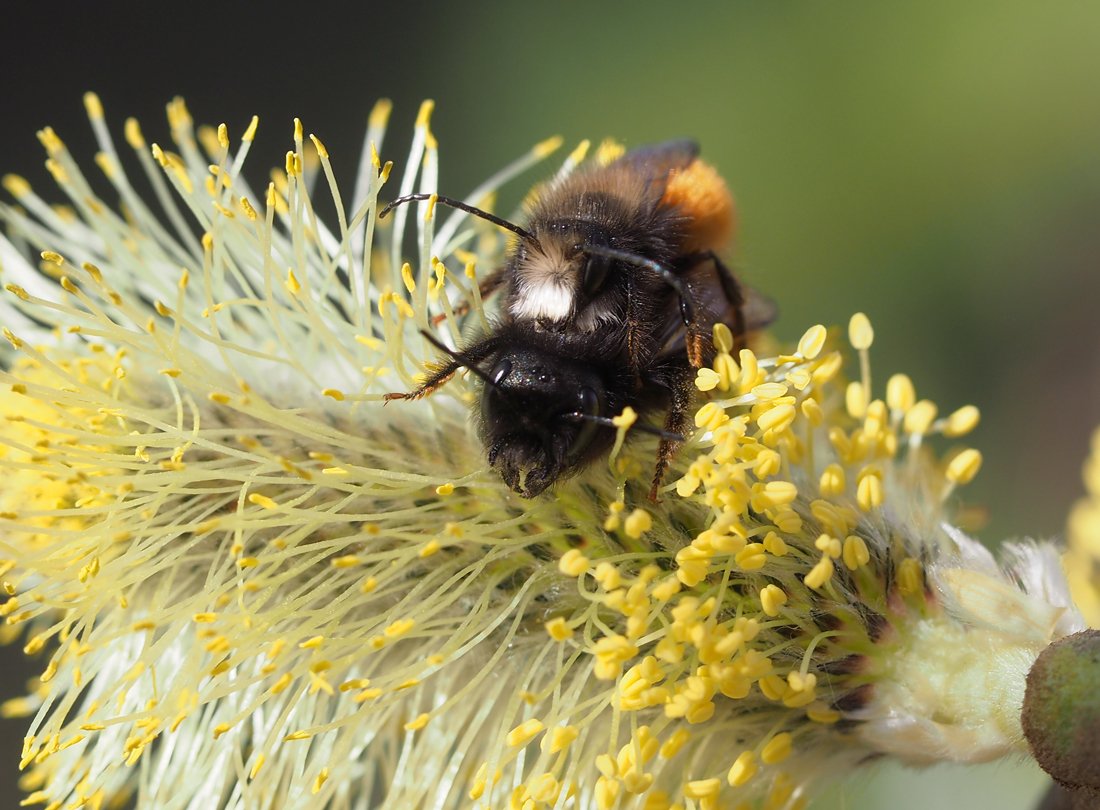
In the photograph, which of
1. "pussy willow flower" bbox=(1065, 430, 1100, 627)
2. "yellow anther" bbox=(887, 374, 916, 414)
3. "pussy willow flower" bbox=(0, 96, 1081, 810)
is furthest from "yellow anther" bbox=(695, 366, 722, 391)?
"pussy willow flower" bbox=(1065, 430, 1100, 627)

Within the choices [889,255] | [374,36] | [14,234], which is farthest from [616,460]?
[374,36]

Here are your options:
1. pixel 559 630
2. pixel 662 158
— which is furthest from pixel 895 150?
pixel 559 630

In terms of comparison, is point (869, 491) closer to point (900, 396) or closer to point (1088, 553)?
point (900, 396)

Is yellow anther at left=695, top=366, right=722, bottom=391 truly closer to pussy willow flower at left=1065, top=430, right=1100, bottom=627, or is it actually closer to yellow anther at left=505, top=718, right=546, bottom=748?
yellow anther at left=505, top=718, right=546, bottom=748

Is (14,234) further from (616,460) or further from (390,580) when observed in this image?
(616,460)

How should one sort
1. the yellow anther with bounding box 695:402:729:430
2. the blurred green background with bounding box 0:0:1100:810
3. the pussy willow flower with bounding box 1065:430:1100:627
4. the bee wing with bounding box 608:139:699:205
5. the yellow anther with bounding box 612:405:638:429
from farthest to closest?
the blurred green background with bounding box 0:0:1100:810
the pussy willow flower with bounding box 1065:430:1100:627
the bee wing with bounding box 608:139:699:205
the yellow anther with bounding box 695:402:729:430
the yellow anther with bounding box 612:405:638:429

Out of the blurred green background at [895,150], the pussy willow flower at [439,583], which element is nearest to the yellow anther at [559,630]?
the pussy willow flower at [439,583]

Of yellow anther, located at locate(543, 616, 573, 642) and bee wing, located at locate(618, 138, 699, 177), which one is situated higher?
bee wing, located at locate(618, 138, 699, 177)
